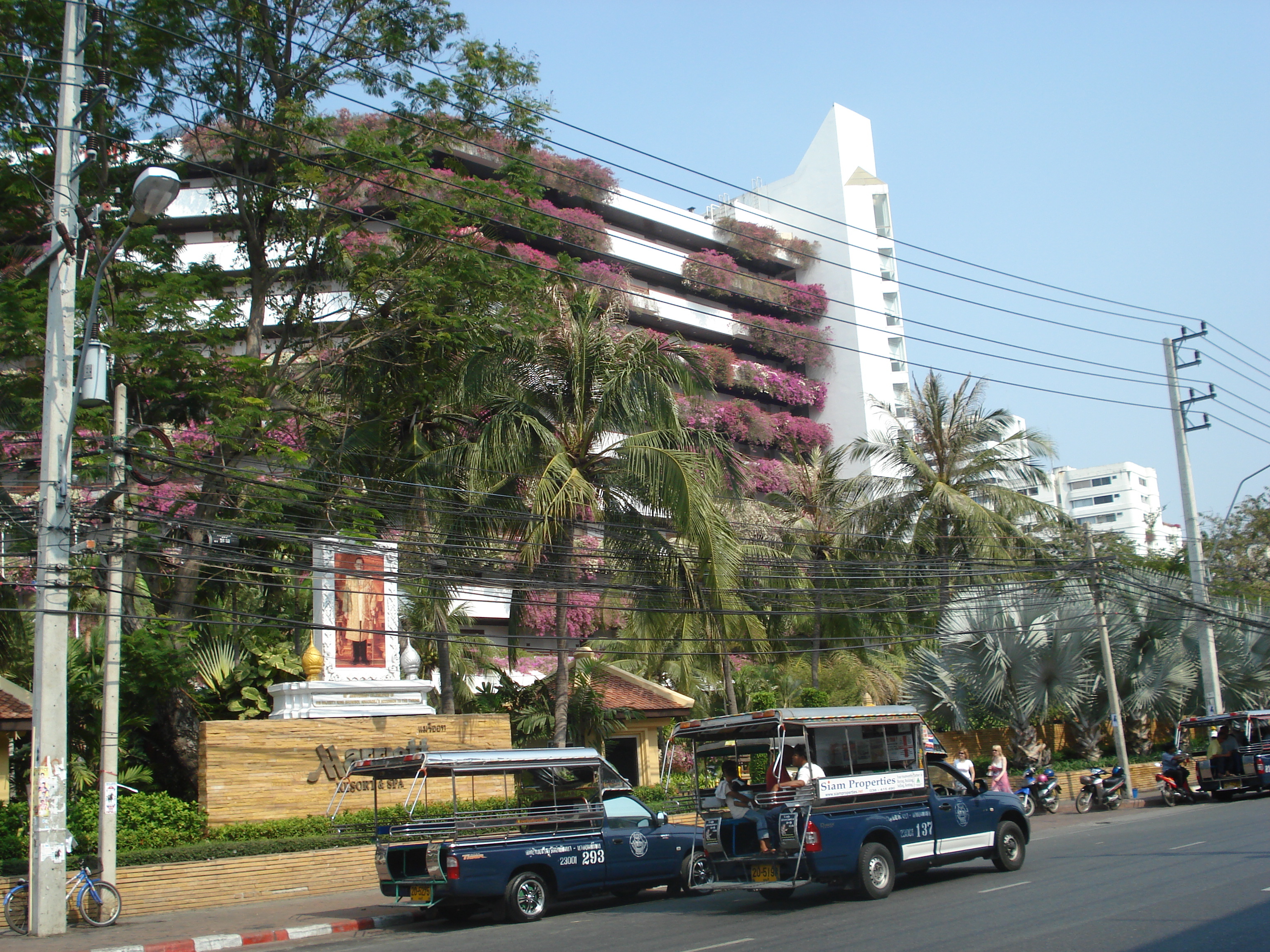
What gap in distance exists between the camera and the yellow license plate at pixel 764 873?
1259 centimetres

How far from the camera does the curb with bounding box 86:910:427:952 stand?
487 inches

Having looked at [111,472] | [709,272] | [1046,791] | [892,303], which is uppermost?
[892,303]

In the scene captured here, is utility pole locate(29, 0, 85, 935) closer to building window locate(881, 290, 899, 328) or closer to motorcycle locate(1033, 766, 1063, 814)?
motorcycle locate(1033, 766, 1063, 814)

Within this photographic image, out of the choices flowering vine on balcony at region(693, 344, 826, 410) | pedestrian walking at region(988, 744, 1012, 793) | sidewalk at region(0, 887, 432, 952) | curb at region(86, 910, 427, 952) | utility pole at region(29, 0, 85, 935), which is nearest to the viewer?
curb at region(86, 910, 427, 952)

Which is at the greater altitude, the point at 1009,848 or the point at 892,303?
the point at 892,303

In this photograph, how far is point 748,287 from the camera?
6250 cm

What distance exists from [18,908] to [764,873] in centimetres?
901

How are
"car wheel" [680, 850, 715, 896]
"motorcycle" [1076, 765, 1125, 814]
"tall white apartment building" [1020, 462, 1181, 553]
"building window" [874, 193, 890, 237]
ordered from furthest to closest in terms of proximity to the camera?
"tall white apartment building" [1020, 462, 1181, 553] < "building window" [874, 193, 890, 237] < "motorcycle" [1076, 765, 1125, 814] < "car wheel" [680, 850, 715, 896]

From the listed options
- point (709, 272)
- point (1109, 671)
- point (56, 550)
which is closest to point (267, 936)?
point (56, 550)

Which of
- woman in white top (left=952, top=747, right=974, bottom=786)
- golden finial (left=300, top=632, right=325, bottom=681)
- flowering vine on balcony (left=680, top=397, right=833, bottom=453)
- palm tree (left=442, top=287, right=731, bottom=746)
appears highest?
flowering vine on balcony (left=680, top=397, right=833, bottom=453)

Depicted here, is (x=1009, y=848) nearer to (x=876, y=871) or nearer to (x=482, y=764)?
(x=876, y=871)

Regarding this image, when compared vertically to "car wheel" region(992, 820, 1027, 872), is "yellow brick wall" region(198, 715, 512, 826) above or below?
above

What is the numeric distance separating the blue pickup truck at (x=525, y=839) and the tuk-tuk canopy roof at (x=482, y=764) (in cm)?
2

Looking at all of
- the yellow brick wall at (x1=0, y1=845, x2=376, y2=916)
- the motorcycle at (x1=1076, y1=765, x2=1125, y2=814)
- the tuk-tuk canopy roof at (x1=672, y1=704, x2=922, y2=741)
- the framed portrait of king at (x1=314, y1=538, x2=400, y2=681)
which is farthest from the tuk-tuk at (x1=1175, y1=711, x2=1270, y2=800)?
the yellow brick wall at (x1=0, y1=845, x2=376, y2=916)
